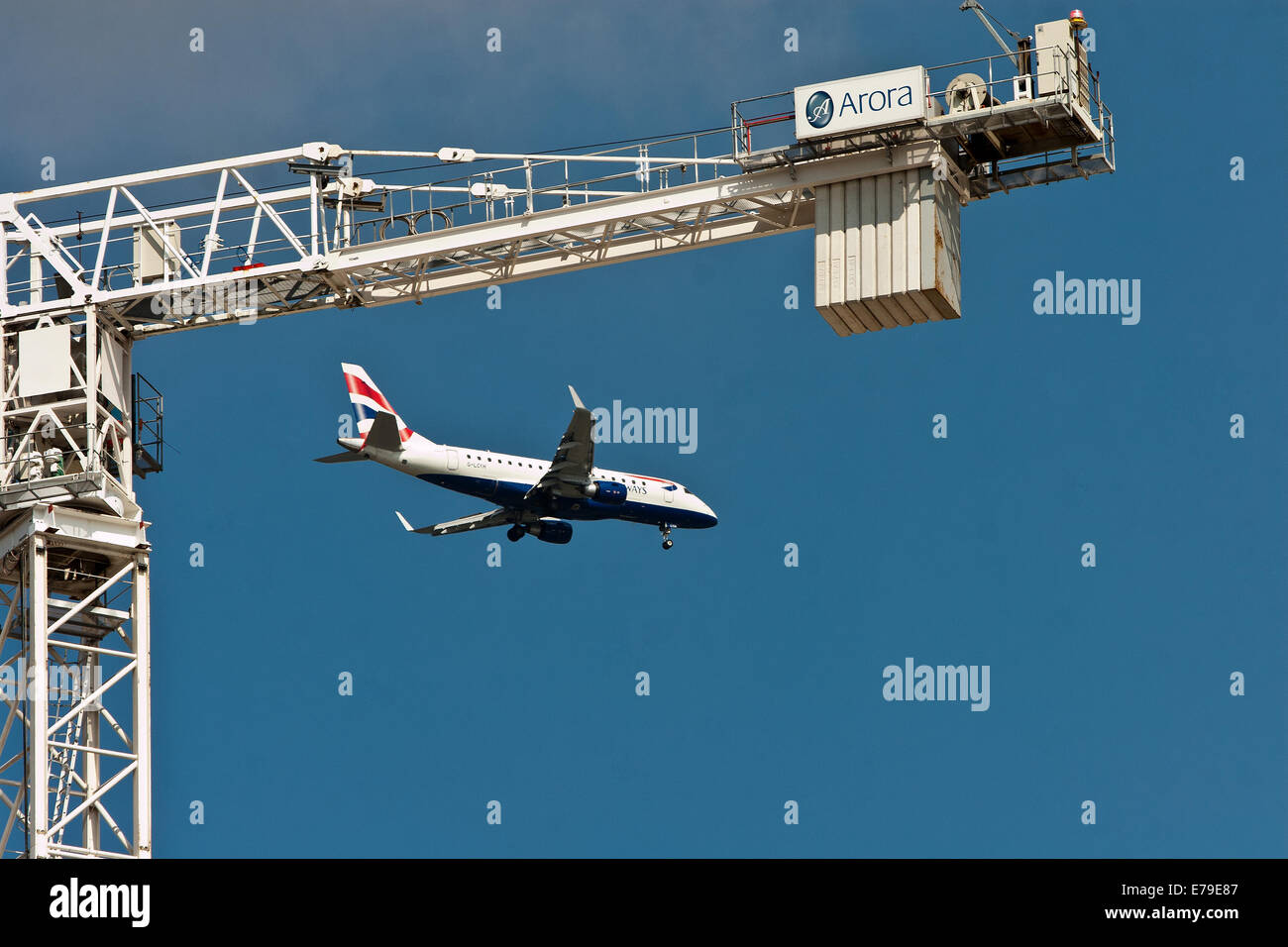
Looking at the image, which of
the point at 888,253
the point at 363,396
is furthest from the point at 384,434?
the point at 888,253

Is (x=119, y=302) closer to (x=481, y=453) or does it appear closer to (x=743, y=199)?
(x=743, y=199)

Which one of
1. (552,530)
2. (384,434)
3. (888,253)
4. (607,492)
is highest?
(888,253)

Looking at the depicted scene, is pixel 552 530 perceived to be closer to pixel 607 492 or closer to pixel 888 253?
pixel 607 492

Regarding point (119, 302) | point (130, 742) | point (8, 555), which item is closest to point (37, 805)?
point (130, 742)

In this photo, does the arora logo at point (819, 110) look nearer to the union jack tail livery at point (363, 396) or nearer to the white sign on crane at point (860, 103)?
the white sign on crane at point (860, 103)

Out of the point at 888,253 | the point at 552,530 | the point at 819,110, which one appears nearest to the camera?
the point at 888,253

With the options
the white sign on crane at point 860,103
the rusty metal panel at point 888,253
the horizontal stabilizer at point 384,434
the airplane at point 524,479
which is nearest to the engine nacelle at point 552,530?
the airplane at point 524,479
